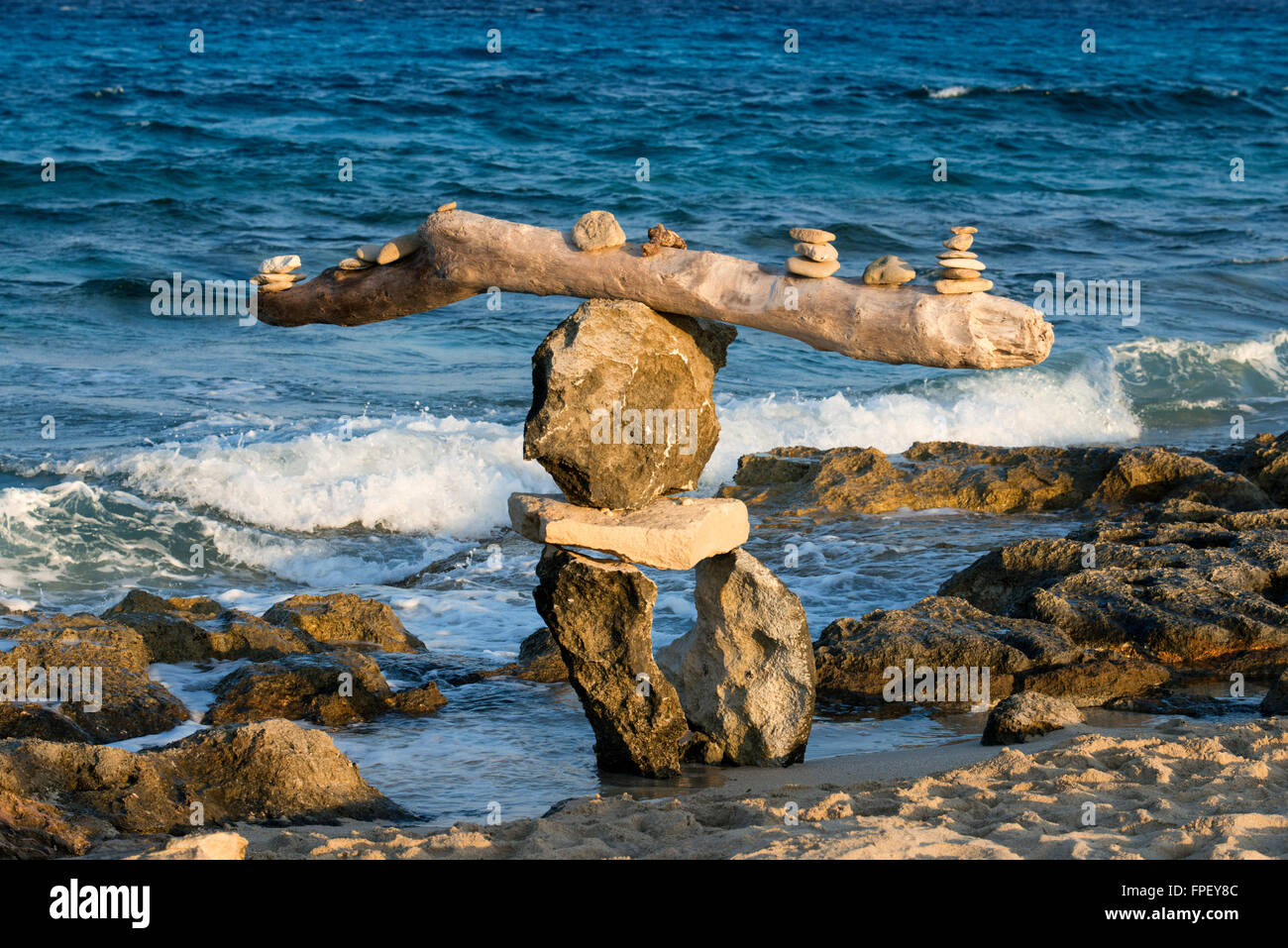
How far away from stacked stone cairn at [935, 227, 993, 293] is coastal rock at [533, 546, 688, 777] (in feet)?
5.68

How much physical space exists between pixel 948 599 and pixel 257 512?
6.15 meters

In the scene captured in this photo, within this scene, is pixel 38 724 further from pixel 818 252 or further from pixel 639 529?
pixel 818 252

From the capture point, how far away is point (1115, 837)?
421 centimetres

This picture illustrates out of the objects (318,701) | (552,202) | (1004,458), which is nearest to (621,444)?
(318,701)

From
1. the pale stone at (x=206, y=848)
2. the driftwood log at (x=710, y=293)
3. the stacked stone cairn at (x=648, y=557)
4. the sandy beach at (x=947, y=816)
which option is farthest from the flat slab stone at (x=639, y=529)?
the pale stone at (x=206, y=848)

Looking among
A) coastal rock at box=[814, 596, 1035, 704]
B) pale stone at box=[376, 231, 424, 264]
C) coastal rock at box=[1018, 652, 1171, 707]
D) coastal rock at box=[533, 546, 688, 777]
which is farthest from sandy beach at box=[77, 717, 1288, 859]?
pale stone at box=[376, 231, 424, 264]

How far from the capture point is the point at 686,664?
6.14 meters

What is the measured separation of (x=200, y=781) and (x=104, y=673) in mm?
1606

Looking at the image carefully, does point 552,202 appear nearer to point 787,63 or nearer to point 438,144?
point 438,144

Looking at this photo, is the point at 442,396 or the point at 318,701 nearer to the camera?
the point at 318,701

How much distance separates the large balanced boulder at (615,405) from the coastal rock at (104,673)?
7.87 feet

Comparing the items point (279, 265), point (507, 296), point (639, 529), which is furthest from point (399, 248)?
point (507, 296)

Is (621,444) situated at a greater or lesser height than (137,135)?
lesser

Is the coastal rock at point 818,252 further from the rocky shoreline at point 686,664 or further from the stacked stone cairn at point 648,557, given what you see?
the rocky shoreline at point 686,664
